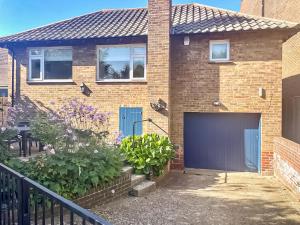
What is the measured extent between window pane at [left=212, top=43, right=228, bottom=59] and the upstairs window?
225 inches

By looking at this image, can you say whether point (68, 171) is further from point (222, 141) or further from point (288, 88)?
point (288, 88)

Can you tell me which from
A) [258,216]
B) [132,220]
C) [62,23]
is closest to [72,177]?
[132,220]

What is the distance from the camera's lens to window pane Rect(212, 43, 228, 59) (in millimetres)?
10852

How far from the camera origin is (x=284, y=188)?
8.55 metres

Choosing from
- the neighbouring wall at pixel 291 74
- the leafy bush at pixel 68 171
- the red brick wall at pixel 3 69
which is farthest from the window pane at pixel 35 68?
the red brick wall at pixel 3 69

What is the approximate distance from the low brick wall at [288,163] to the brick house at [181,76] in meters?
0.66

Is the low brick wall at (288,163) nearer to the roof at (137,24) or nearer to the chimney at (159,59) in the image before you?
the chimney at (159,59)

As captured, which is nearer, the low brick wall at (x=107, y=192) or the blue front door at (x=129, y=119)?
the low brick wall at (x=107, y=192)

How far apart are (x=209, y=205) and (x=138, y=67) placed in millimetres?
6420

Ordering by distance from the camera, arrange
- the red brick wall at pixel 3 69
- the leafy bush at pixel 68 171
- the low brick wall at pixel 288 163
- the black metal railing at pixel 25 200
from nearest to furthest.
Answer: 1. the black metal railing at pixel 25 200
2. the leafy bush at pixel 68 171
3. the low brick wall at pixel 288 163
4. the red brick wall at pixel 3 69

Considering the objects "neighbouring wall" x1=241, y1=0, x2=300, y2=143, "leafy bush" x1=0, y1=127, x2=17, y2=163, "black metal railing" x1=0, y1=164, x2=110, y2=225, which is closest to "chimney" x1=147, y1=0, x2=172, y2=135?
"leafy bush" x1=0, y1=127, x2=17, y2=163

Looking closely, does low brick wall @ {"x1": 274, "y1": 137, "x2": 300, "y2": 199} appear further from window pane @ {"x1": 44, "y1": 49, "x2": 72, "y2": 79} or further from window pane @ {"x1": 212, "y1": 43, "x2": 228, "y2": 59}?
window pane @ {"x1": 44, "y1": 49, "x2": 72, "y2": 79}

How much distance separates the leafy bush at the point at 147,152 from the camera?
825cm

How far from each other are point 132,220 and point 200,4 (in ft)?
36.4
